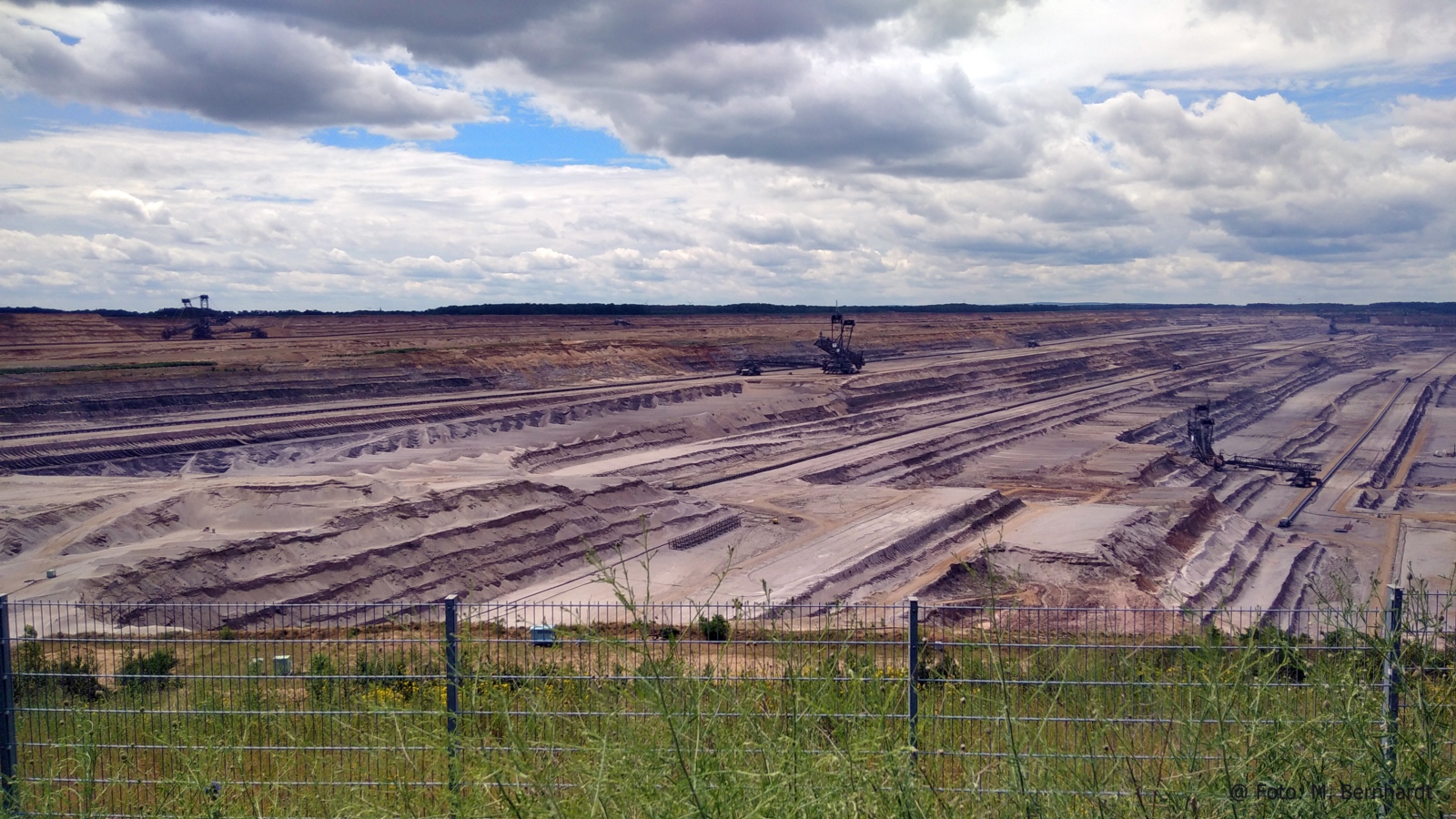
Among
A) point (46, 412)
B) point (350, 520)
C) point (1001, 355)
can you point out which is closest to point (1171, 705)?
point (350, 520)

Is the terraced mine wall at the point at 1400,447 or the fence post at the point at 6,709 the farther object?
the terraced mine wall at the point at 1400,447

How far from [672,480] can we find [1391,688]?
32.6m

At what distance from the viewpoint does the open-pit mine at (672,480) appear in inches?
965

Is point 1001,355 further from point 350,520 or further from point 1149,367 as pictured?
point 350,520

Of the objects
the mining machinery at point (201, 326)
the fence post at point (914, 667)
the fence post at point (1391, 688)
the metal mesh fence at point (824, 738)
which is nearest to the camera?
the metal mesh fence at point (824, 738)

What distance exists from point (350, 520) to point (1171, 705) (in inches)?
937

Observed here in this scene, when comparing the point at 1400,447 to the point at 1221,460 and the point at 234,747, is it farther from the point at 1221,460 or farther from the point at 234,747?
the point at 234,747

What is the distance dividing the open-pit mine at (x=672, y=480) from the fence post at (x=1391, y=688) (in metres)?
0.36

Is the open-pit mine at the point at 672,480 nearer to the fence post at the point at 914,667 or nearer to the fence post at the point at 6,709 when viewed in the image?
the fence post at the point at 914,667

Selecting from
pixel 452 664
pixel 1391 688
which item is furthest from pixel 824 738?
pixel 1391 688

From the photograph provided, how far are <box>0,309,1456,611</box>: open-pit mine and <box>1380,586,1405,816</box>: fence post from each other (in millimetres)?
356

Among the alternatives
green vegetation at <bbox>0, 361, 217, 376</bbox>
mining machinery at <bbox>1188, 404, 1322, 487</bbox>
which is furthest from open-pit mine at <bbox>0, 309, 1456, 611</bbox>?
green vegetation at <bbox>0, 361, 217, 376</bbox>

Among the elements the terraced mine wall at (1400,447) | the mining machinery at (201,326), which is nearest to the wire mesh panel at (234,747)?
the terraced mine wall at (1400,447)

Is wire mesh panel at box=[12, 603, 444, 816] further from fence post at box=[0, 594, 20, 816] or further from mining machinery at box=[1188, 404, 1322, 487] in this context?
mining machinery at box=[1188, 404, 1322, 487]
